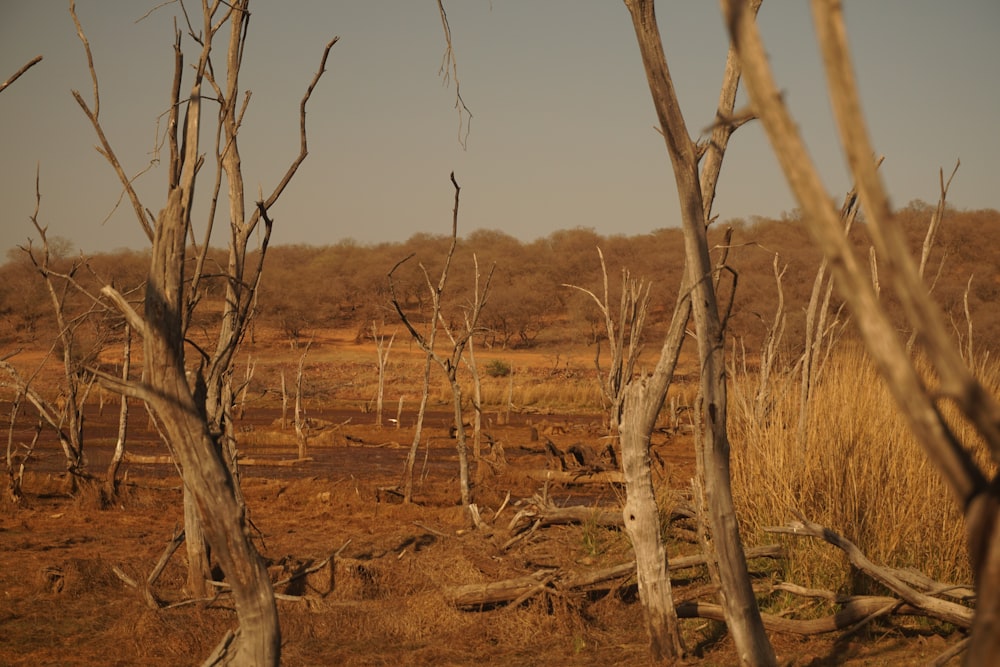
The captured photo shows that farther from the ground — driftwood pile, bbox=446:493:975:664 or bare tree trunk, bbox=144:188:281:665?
bare tree trunk, bbox=144:188:281:665

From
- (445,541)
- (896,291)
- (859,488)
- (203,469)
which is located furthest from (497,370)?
(896,291)

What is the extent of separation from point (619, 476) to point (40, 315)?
39193 millimetres

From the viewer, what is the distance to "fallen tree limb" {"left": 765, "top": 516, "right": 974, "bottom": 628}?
4.96 m

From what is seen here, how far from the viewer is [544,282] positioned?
52812 millimetres

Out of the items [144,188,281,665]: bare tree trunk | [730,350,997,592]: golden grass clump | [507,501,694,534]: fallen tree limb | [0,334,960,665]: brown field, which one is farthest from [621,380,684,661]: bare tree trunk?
[507,501,694,534]: fallen tree limb

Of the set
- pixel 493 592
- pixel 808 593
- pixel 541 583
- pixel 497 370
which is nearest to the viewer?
pixel 808 593

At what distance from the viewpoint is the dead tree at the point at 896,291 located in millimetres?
1076

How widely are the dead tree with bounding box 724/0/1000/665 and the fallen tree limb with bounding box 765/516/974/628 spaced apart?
4.35m

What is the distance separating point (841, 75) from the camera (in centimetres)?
113

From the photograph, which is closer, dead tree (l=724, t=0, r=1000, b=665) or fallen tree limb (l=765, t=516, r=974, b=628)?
dead tree (l=724, t=0, r=1000, b=665)

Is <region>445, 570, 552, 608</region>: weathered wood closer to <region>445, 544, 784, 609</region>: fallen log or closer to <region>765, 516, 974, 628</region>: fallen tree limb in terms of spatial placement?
<region>445, 544, 784, 609</region>: fallen log

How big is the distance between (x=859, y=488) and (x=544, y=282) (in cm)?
4687

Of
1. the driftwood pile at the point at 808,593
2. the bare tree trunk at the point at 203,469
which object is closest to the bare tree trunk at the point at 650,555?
the driftwood pile at the point at 808,593

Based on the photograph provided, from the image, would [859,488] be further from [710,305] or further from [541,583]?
[710,305]
